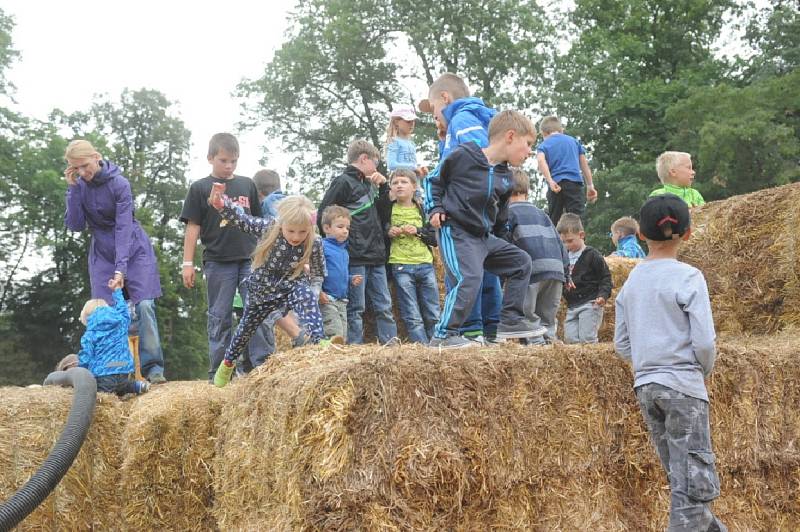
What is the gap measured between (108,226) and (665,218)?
17.4ft

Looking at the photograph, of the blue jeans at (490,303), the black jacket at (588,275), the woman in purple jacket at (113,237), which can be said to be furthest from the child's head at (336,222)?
the black jacket at (588,275)

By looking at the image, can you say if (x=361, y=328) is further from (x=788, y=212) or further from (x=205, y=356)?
(x=205, y=356)

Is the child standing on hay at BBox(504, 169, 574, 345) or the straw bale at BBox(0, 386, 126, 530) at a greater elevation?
the child standing on hay at BBox(504, 169, 574, 345)

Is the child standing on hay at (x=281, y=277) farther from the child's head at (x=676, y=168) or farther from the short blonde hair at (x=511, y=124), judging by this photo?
the child's head at (x=676, y=168)

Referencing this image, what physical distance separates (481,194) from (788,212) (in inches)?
138

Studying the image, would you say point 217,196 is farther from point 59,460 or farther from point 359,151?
point 59,460

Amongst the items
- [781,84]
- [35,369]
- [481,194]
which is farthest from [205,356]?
[481,194]

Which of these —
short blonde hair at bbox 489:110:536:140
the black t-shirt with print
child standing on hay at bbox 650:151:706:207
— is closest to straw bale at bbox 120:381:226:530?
the black t-shirt with print

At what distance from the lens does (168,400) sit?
20.2ft

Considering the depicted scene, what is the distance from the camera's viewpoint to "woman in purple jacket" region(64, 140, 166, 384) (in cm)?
793

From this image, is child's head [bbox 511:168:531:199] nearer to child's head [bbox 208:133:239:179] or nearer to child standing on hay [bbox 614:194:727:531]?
child's head [bbox 208:133:239:179]

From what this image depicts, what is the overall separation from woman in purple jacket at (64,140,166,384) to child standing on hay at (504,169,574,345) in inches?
130

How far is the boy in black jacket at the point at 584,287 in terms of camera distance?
8.54 m

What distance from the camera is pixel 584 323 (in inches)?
336
